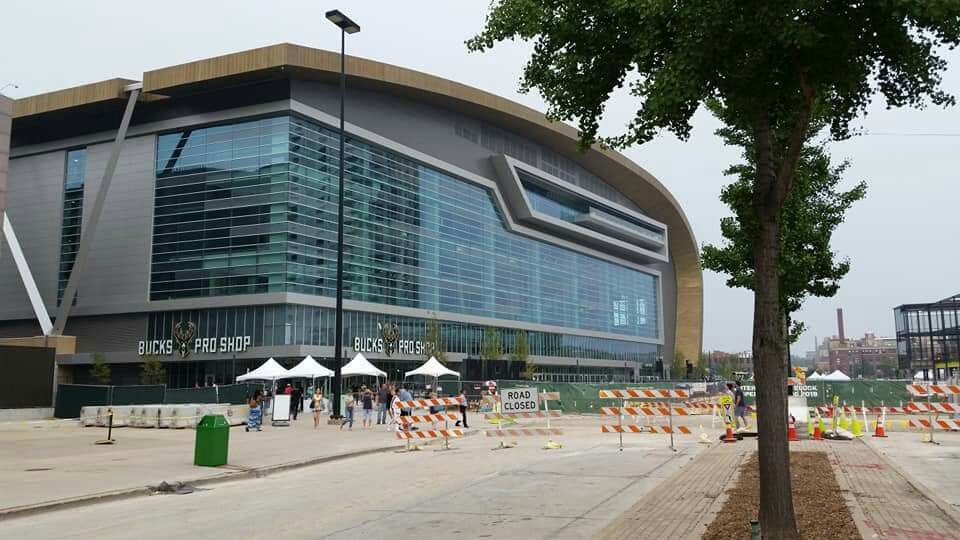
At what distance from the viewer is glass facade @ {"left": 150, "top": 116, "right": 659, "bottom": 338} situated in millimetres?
58375

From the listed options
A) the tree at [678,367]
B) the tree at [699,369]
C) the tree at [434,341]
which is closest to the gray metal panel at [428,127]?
the tree at [434,341]

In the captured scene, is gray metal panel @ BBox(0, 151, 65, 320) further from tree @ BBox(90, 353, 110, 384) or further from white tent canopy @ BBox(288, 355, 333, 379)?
white tent canopy @ BBox(288, 355, 333, 379)

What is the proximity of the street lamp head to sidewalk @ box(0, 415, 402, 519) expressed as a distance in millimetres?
15382

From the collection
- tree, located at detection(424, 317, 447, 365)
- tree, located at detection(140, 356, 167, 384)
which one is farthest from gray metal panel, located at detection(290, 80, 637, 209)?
tree, located at detection(140, 356, 167, 384)

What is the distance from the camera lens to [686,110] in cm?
857

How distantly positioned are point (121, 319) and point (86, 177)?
1236 cm

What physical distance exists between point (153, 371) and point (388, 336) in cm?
1816

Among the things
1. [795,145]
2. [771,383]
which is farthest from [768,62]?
[771,383]

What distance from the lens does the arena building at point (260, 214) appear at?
5850cm

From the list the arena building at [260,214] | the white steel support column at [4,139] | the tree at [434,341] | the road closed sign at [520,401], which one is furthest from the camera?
the tree at [434,341]

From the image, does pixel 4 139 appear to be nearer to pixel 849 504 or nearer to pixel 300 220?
pixel 849 504

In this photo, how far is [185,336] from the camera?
196 feet

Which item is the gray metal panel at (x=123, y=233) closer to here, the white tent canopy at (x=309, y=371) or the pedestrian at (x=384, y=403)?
the white tent canopy at (x=309, y=371)

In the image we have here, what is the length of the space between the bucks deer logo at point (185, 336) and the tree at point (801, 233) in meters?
47.7
